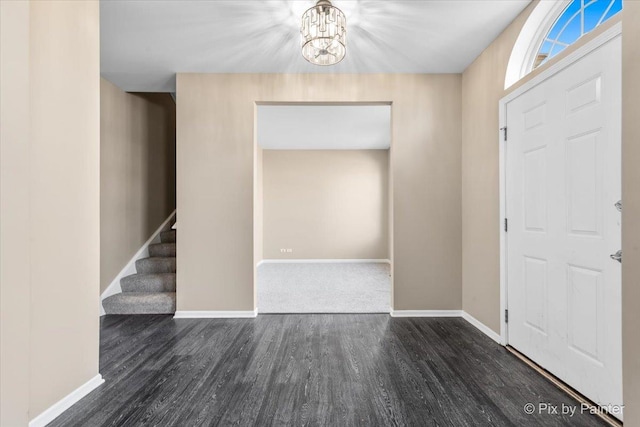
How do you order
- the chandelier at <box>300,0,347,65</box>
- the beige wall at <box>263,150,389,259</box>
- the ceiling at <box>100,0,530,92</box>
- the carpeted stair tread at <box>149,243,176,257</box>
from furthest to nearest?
the beige wall at <box>263,150,389,259</box> < the carpeted stair tread at <box>149,243,176,257</box> < the ceiling at <box>100,0,530,92</box> < the chandelier at <box>300,0,347,65</box>

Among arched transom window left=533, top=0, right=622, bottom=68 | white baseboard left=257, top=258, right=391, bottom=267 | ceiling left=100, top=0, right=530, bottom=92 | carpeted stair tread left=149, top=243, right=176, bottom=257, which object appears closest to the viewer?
arched transom window left=533, top=0, right=622, bottom=68

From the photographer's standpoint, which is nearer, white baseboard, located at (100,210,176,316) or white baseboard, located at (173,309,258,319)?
white baseboard, located at (173,309,258,319)

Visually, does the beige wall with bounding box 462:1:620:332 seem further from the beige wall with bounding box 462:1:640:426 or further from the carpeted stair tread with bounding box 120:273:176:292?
the carpeted stair tread with bounding box 120:273:176:292

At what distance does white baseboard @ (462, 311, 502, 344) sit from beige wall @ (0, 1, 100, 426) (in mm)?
3210

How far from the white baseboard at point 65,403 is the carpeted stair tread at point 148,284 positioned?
1.81m

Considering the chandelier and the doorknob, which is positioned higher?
the chandelier

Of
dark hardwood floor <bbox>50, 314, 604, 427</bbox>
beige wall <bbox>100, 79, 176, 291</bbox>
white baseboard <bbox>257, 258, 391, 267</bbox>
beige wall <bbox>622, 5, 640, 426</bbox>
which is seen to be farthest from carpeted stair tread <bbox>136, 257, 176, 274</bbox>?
beige wall <bbox>622, 5, 640, 426</bbox>

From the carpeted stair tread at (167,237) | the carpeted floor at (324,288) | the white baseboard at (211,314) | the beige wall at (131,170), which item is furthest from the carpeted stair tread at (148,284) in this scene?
the carpeted floor at (324,288)

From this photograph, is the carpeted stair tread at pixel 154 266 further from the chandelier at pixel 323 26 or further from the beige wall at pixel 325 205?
the beige wall at pixel 325 205

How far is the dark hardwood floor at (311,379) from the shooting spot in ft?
5.74

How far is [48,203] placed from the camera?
1738 mm

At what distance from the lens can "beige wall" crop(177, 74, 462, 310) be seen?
3.45 m

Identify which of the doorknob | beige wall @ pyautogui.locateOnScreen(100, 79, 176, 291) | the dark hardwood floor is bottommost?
the dark hardwood floor

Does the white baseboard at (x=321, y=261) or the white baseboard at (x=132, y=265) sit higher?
the white baseboard at (x=132, y=265)
